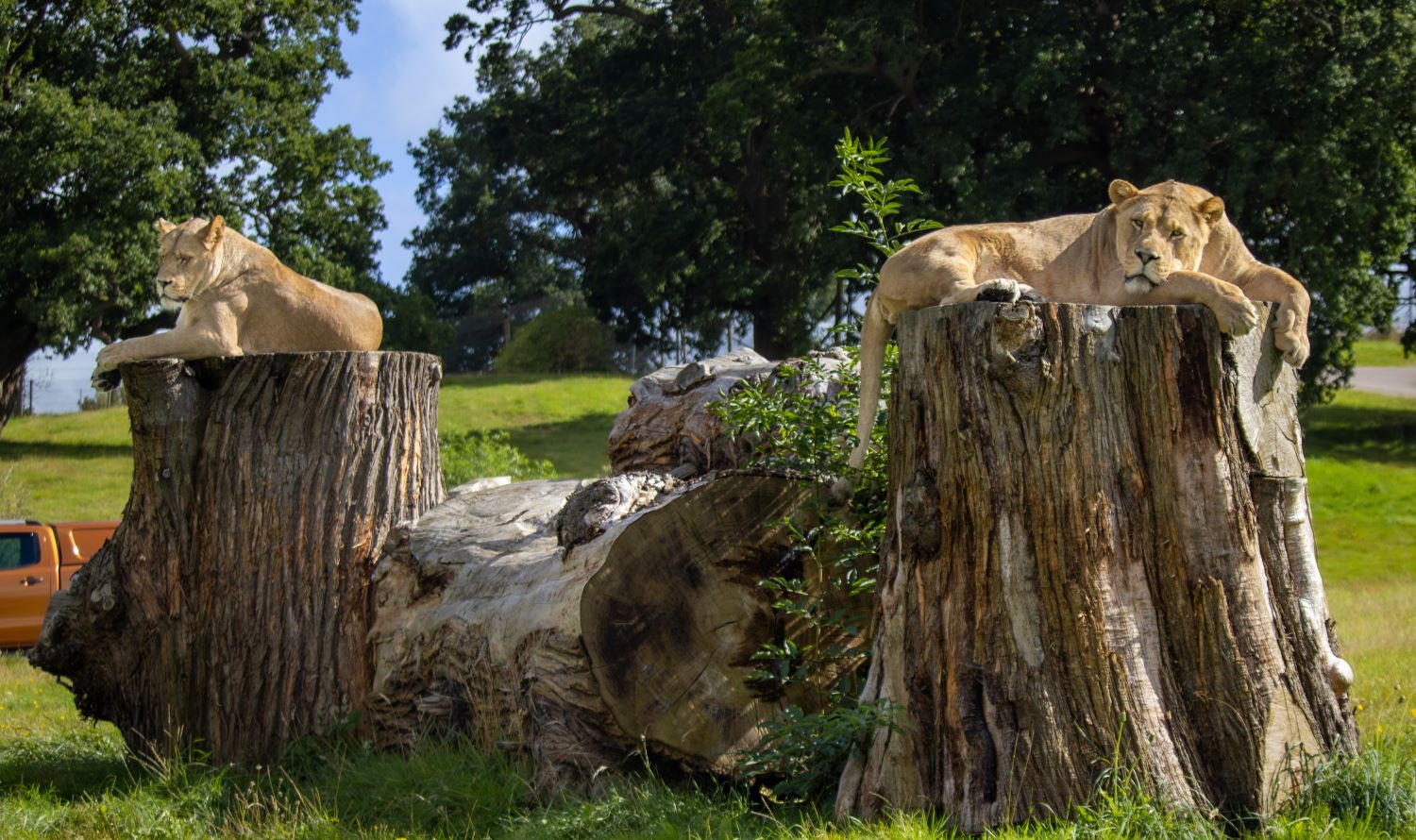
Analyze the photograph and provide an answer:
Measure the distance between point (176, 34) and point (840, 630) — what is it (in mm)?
24614

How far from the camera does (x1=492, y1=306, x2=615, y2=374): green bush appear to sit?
1492 inches

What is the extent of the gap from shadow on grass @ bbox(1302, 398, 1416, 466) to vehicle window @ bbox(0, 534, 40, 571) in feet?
71.2

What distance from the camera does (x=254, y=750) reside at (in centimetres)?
715

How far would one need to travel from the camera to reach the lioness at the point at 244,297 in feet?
25.2

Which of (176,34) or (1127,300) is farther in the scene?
(176,34)

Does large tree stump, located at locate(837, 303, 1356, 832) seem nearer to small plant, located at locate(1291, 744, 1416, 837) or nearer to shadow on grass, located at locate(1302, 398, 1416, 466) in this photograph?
small plant, located at locate(1291, 744, 1416, 837)

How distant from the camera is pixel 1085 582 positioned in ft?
14.4

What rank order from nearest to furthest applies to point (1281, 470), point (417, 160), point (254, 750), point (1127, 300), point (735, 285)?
point (1281, 470), point (1127, 300), point (254, 750), point (735, 285), point (417, 160)

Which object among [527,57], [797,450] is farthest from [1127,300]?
[527,57]

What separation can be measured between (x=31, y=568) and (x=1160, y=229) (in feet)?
44.5

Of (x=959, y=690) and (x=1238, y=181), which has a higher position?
(x=1238, y=181)

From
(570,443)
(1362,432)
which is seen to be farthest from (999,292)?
(1362,432)

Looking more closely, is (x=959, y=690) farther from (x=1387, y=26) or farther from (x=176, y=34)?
(x=176, y=34)

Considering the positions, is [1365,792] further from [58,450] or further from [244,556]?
[58,450]
